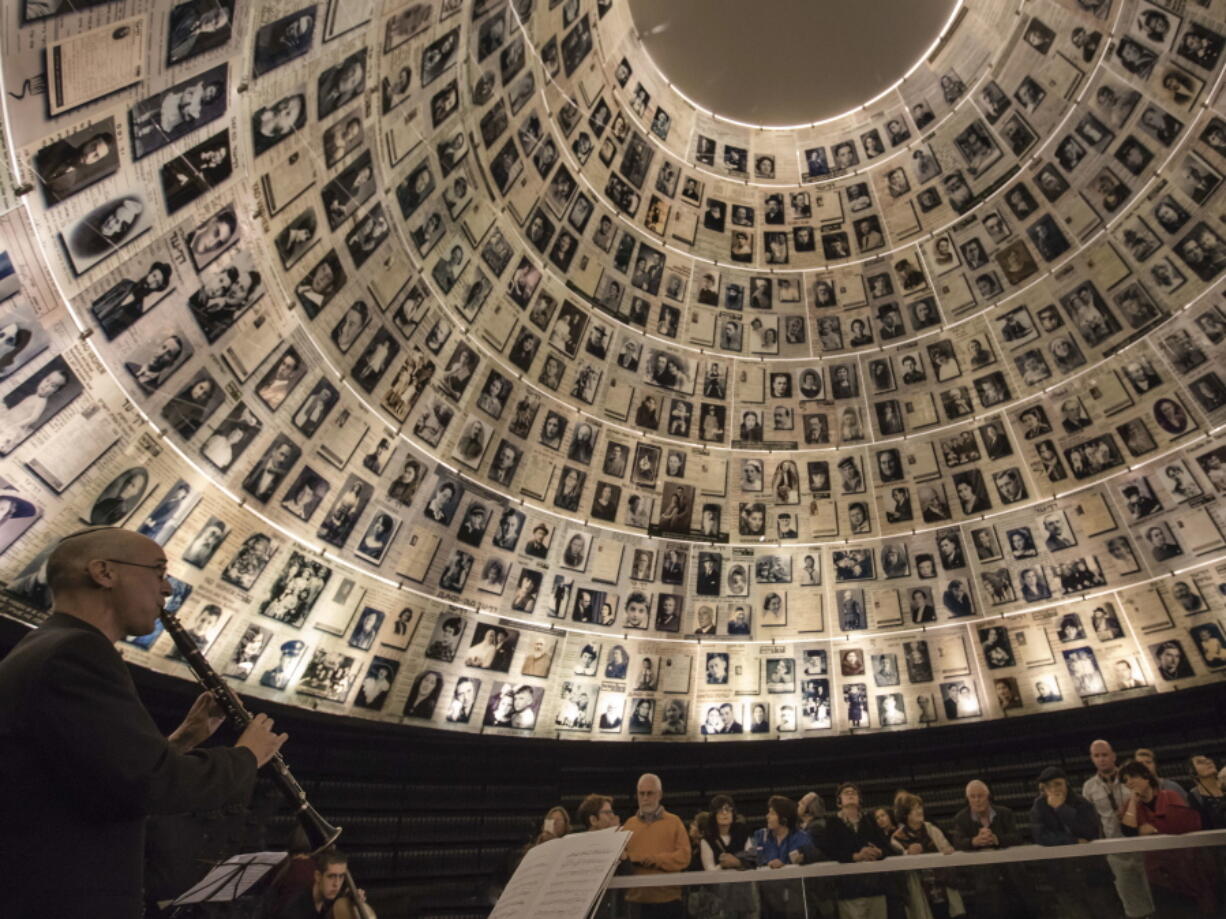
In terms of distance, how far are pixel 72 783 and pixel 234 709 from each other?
1.42 m

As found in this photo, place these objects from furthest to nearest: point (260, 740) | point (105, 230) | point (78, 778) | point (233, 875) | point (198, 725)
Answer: point (105, 230)
point (233, 875)
point (198, 725)
point (260, 740)
point (78, 778)

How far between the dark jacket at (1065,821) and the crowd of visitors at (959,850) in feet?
0.04

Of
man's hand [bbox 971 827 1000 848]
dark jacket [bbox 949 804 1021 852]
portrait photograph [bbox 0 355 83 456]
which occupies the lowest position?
man's hand [bbox 971 827 1000 848]

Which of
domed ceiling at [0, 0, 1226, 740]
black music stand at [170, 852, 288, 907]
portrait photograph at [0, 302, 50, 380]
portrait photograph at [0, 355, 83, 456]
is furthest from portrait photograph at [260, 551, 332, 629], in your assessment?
black music stand at [170, 852, 288, 907]

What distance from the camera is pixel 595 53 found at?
15703 millimetres

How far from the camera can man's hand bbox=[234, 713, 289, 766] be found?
313cm

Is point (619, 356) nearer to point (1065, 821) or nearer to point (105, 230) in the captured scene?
point (105, 230)

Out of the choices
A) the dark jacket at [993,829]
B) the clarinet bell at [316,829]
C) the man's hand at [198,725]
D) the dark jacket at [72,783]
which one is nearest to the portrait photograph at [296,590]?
the clarinet bell at [316,829]

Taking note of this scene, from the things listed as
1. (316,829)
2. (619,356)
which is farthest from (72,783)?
(619,356)

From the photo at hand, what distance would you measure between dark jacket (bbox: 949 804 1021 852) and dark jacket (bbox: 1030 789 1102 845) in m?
0.53

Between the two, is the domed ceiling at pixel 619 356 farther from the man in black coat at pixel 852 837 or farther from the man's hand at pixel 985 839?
the man's hand at pixel 985 839

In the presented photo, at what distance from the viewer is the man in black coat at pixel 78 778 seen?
7.60ft

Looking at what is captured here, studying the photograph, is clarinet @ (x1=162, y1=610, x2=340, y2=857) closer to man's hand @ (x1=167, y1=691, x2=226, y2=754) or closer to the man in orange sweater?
man's hand @ (x1=167, y1=691, x2=226, y2=754)

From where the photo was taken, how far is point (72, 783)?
2381 mm
